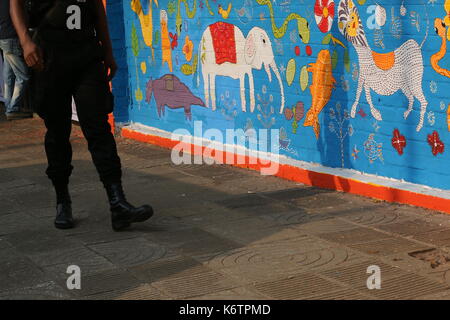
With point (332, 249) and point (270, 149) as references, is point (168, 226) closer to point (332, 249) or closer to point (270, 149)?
point (332, 249)

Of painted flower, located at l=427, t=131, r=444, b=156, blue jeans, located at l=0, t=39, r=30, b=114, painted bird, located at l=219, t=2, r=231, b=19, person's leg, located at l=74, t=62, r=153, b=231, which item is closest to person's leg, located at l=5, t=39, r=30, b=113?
blue jeans, located at l=0, t=39, r=30, b=114

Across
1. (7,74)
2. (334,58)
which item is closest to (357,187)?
(334,58)

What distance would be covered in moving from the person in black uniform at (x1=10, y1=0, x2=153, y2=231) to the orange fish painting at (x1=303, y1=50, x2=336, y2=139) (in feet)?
7.02

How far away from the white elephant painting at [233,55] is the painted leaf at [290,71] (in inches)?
5.1

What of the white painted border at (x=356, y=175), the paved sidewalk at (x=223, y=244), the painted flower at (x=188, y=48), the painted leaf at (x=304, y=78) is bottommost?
the paved sidewalk at (x=223, y=244)

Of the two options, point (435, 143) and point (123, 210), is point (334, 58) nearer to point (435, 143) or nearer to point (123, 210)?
point (435, 143)

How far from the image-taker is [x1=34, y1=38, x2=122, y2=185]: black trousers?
18.9ft

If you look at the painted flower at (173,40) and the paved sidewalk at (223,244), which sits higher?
the painted flower at (173,40)

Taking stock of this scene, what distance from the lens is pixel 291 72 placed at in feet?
25.2

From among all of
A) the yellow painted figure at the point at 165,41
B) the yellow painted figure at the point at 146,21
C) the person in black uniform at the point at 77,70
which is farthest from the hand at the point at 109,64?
the yellow painted figure at the point at 146,21

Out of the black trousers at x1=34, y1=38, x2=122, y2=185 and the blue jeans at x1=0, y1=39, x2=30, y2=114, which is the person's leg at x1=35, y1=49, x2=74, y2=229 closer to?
the black trousers at x1=34, y1=38, x2=122, y2=185

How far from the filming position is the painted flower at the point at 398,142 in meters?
6.57

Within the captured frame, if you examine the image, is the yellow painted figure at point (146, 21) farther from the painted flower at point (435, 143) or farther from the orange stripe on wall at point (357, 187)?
the painted flower at point (435, 143)
